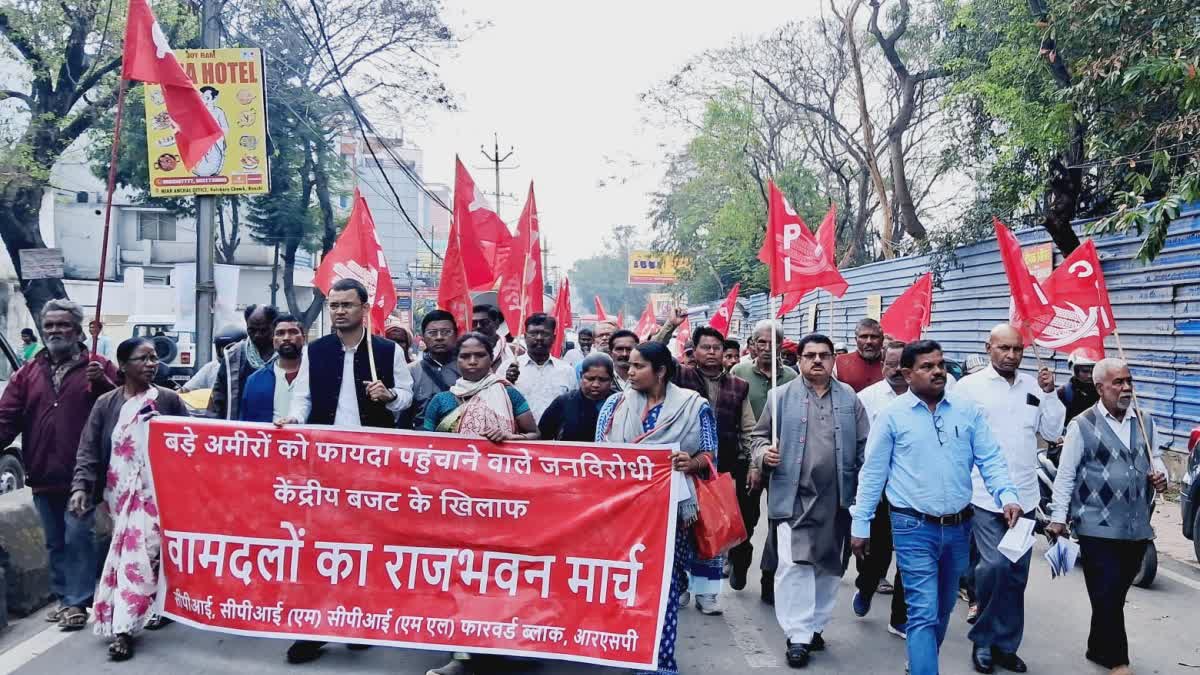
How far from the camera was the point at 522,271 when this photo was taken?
32.5ft

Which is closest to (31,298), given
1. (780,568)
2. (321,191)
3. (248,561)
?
(321,191)

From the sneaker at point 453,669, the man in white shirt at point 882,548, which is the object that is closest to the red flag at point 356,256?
the sneaker at point 453,669

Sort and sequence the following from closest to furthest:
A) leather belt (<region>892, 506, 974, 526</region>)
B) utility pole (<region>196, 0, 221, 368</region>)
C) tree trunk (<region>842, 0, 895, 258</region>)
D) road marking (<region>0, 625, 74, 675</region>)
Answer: leather belt (<region>892, 506, 974, 526</region>)
road marking (<region>0, 625, 74, 675</region>)
utility pole (<region>196, 0, 221, 368</region>)
tree trunk (<region>842, 0, 895, 258</region>)

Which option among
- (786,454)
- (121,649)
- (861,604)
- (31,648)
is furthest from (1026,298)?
(31,648)

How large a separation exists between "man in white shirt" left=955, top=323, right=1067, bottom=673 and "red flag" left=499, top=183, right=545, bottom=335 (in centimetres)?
463

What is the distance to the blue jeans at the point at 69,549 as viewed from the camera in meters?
5.94

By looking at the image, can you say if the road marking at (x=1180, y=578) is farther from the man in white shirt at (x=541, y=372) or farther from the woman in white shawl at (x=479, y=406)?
the woman in white shawl at (x=479, y=406)

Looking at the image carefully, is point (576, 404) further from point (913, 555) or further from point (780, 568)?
point (913, 555)

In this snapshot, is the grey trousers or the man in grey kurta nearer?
the grey trousers

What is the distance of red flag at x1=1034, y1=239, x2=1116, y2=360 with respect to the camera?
8.04m

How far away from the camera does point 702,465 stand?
17.1 ft

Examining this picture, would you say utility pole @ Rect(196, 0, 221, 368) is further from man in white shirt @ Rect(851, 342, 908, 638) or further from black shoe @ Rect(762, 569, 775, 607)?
man in white shirt @ Rect(851, 342, 908, 638)

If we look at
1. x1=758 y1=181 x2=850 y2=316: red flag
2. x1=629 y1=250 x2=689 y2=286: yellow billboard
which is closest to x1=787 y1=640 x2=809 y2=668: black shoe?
x1=758 y1=181 x2=850 y2=316: red flag

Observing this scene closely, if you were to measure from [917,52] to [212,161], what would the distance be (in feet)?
52.7
